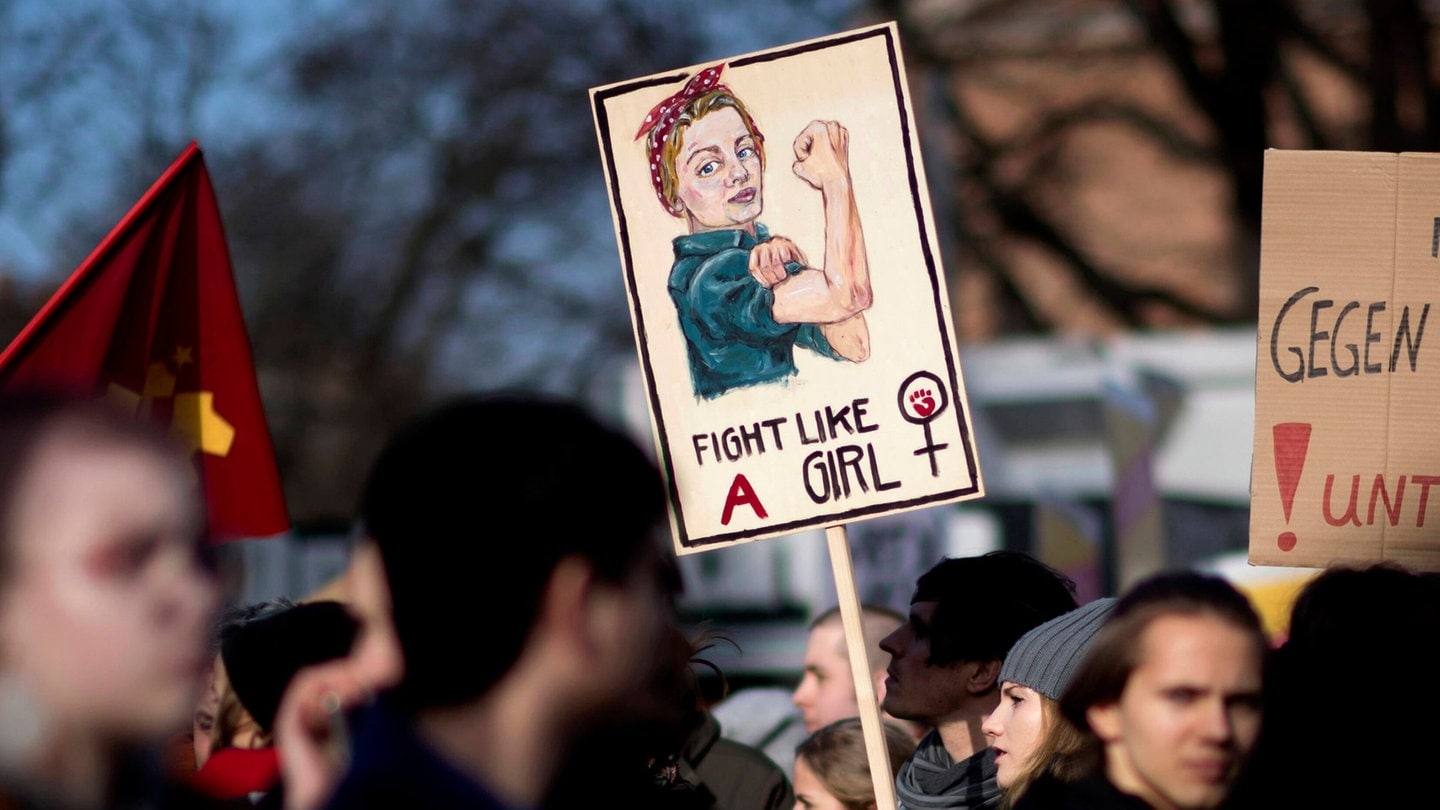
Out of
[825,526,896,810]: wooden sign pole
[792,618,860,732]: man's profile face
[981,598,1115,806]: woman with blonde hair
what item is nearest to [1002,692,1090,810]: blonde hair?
[981,598,1115,806]: woman with blonde hair

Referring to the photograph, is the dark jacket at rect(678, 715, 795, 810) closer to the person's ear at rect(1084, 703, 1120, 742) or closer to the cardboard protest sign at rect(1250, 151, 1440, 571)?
the cardboard protest sign at rect(1250, 151, 1440, 571)

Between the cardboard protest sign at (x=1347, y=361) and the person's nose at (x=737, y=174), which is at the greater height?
the person's nose at (x=737, y=174)

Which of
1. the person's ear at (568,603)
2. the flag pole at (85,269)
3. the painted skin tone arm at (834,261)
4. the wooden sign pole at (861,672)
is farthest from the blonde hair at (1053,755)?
the flag pole at (85,269)

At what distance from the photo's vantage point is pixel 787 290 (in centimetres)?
320

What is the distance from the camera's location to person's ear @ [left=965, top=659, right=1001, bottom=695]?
3352 millimetres

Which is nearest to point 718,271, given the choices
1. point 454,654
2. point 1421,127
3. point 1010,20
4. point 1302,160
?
point 1302,160

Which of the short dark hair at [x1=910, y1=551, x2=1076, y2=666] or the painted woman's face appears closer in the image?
the painted woman's face

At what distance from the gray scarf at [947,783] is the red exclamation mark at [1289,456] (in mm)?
756

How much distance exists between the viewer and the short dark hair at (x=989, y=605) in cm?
338

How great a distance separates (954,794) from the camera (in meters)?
3.28

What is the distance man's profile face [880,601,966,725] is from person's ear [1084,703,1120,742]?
1.18m

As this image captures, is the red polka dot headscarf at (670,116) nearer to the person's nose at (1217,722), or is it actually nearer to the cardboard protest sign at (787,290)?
the cardboard protest sign at (787,290)

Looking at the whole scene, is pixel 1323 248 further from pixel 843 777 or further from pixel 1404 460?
pixel 843 777

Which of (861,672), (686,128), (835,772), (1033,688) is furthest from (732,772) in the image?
(686,128)
